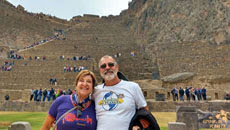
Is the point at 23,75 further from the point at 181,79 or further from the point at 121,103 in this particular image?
the point at 121,103

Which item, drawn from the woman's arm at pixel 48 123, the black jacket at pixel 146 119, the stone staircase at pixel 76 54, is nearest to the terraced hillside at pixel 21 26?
the stone staircase at pixel 76 54

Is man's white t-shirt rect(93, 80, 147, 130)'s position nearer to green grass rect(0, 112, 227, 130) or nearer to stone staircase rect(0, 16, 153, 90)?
green grass rect(0, 112, 227, 130)

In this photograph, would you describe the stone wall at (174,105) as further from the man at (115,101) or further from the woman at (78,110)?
the woman at (78,110)

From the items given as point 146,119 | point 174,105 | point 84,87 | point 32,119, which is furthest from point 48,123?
point 174,105

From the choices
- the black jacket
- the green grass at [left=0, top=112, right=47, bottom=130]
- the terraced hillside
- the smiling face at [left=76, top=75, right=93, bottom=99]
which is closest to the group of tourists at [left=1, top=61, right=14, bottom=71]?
the green grass at [left=0, top=112, right=47, bottom=130]

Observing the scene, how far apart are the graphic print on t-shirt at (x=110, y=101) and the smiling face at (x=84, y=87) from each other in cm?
21

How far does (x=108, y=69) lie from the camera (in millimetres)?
2535

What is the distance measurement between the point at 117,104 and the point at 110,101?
84mm

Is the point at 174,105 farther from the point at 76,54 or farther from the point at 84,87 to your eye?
the point at 76,54

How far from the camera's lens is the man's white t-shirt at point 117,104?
226 centimetres

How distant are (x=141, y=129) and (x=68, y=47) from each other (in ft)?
95.0

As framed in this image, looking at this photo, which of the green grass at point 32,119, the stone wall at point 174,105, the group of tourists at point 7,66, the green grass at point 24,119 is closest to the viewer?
the green grass at point 24,119

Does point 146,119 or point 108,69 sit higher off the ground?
point 108,69

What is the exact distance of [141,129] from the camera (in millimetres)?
2219
